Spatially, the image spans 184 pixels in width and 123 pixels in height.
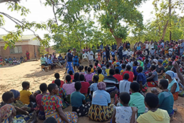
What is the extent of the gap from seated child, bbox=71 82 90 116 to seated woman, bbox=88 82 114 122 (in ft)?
1.28

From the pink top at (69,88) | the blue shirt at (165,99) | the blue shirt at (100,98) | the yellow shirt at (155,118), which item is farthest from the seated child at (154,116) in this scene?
the pink top at (69,88)

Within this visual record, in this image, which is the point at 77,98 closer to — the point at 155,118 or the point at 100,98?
the point at 100,98

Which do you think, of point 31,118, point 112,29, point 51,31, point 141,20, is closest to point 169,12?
point 141,20

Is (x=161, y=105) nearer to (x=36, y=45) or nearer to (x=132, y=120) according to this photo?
(x=132, y=120)

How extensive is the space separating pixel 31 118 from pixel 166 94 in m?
3.24

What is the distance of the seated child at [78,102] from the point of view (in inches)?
148

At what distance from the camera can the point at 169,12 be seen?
17766mm

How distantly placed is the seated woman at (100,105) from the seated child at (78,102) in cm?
39

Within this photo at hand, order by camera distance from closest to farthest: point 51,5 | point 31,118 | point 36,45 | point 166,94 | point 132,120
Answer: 1. point 132,120
2. point 166,94
3. point 31,118
4. point 51,5
5. point 36,45

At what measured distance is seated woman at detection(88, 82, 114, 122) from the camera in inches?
136

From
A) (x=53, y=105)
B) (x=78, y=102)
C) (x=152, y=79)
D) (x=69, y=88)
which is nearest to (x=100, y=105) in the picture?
(x=78, y=102)

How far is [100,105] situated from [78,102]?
65 cm

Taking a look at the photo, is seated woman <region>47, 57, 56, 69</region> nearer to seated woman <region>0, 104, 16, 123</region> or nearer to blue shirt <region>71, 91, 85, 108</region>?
blue shirt <region>71, 91, 85, 108</region>

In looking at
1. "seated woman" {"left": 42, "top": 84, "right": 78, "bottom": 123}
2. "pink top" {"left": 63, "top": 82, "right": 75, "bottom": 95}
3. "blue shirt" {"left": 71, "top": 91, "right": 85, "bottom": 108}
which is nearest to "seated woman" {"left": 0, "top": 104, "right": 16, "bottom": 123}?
"seated woman" {"left": 42, "top": 84, "right": 78, "bottom": 123}
